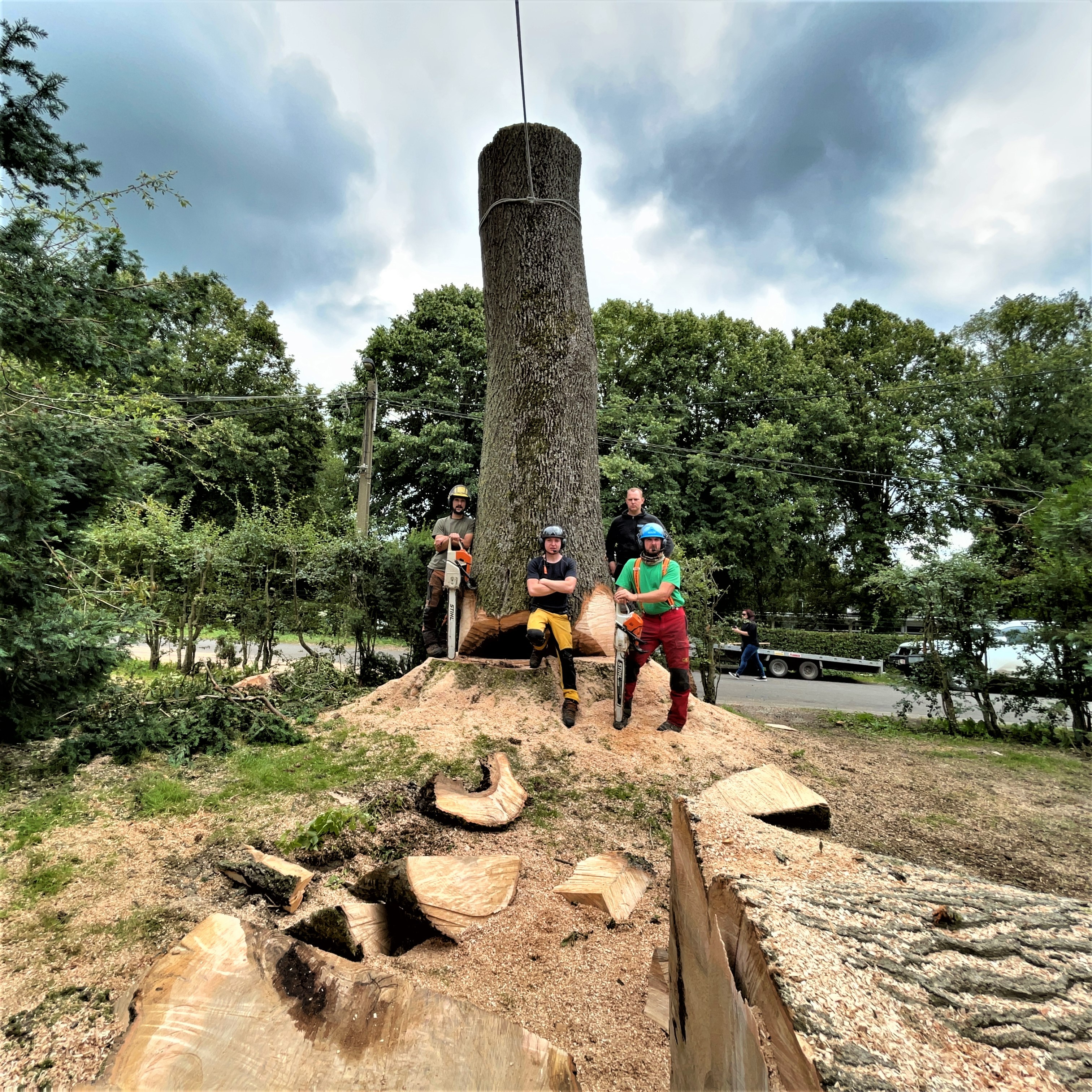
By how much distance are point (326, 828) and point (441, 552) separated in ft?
Result: 10.0

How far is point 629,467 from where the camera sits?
50.6 feet

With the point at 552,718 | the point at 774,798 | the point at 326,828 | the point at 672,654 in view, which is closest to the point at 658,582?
the point at 672,654

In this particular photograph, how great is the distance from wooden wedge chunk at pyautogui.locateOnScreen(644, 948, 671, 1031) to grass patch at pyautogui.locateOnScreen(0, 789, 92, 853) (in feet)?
8.99

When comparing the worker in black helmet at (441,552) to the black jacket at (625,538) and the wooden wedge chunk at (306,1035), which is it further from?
the wooden wedge chunk at (306,1035)

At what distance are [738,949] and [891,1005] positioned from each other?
0.33 metres

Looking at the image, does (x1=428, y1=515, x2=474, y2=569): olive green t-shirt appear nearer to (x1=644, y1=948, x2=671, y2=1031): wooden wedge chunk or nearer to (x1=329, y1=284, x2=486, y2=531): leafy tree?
(x1=644, y1=948, x2=671, y2=1031): wooden wedge chunk

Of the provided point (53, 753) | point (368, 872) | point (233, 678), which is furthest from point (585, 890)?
point (233, 678)

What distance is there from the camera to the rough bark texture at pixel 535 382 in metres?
4.76

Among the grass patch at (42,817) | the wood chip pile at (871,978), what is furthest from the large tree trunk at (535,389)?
the wood chip pile at (871,978)

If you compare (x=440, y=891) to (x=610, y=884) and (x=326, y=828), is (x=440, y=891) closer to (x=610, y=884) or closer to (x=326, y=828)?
(x=610, y=884)

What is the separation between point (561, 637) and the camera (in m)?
4.27

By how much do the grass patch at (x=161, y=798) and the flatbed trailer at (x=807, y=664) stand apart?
555 inches

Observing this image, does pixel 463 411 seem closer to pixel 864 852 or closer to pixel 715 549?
pixel 715 549

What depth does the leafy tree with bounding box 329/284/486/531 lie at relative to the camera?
605 inches
